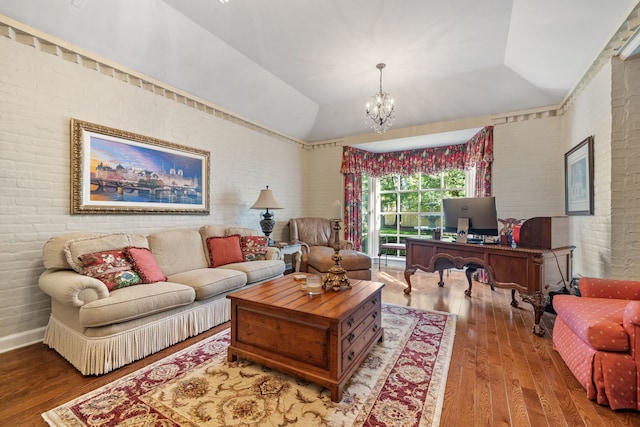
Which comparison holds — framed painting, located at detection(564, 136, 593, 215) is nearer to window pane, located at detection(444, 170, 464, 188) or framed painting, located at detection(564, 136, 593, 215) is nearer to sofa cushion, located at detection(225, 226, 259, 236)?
window pane, located at detection(444, 170, 464, 188)

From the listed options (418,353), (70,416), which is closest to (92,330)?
(70,416)

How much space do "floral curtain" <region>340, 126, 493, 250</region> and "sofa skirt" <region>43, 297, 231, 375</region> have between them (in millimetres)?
3558

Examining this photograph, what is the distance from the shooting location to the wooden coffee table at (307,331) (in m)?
1.67

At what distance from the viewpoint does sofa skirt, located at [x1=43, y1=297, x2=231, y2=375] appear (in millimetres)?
1886

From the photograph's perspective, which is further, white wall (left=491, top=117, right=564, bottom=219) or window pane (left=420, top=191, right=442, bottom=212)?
window pane (left=420, top=191, right=442, bottom=212)

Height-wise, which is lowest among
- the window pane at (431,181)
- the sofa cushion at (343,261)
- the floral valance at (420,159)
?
the sofa cushion at (343,261)

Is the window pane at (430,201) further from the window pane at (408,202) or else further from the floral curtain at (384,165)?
the floral curtain at (384,165)

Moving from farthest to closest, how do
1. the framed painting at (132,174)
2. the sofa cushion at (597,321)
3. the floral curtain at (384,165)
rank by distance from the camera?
1. the floral curtain at (384,165)
2. the framed painting at (132,174)
3. the sofa cushion at (597,321)

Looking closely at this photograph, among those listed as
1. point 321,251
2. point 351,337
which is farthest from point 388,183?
point 351,337

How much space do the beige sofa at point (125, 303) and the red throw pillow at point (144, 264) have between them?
11 cm

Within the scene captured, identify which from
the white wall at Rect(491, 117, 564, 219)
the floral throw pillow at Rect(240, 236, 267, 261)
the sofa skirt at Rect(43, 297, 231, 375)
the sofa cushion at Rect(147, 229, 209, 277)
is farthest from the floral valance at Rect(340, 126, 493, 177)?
the sofa skirt at Rect(43, 297, 231, 375)

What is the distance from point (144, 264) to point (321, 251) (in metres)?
2.43

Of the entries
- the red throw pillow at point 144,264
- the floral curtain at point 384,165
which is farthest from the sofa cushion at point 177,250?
the floral curtain at point 384,165

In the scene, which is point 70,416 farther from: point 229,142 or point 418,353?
point 229,142
